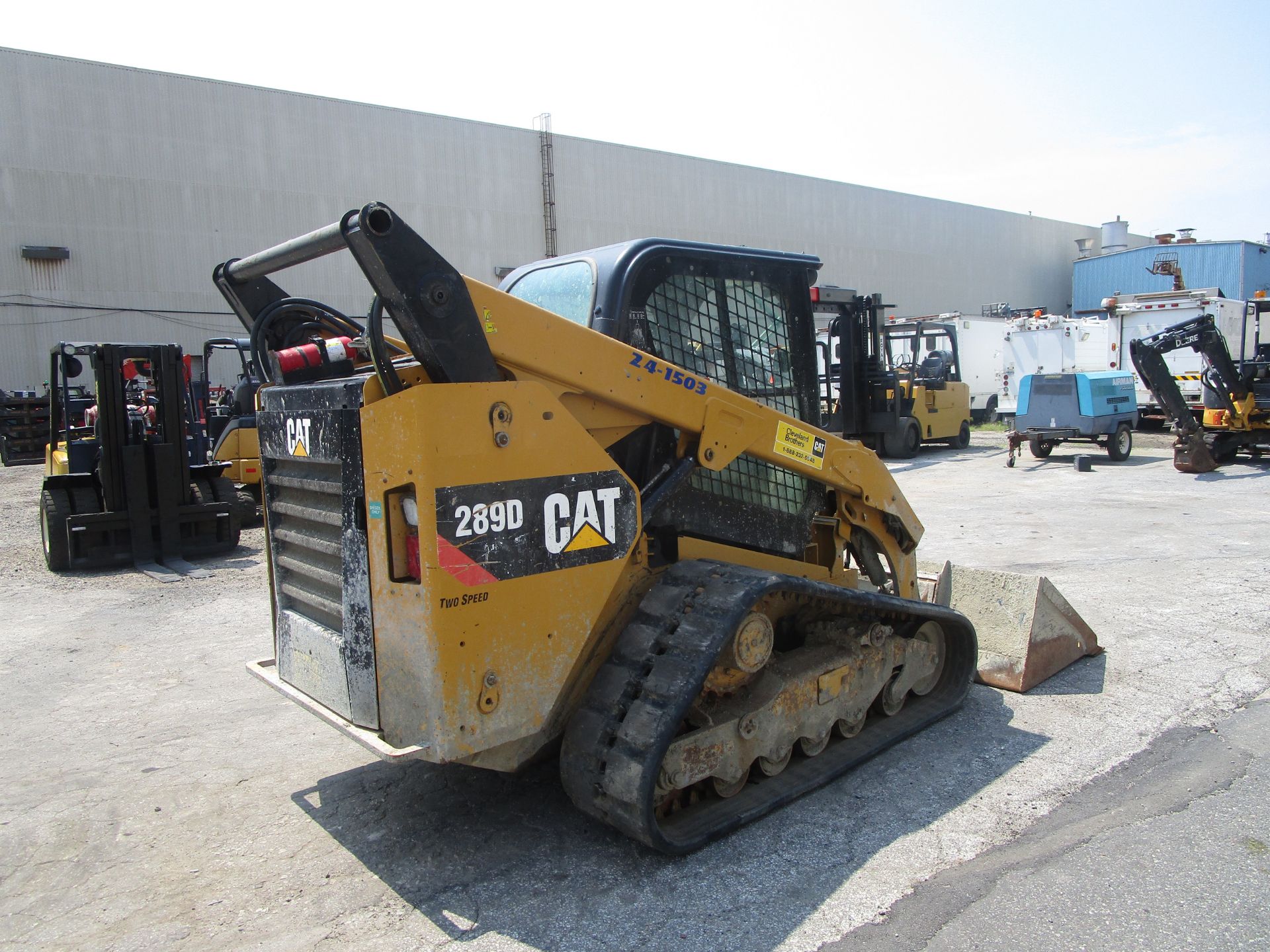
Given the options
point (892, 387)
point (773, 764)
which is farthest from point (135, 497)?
point (892, 387)

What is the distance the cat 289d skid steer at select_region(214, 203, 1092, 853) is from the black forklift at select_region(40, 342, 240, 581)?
6429 millimetres

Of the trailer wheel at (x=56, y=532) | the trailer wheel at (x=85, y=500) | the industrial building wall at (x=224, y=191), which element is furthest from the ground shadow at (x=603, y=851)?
the industrial building wall at (x=224, y=191)

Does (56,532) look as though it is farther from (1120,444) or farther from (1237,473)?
(1237,473)

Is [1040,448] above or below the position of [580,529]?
below

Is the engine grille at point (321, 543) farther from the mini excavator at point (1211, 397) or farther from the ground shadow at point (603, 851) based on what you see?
the mini excavator at point (1211, 397)

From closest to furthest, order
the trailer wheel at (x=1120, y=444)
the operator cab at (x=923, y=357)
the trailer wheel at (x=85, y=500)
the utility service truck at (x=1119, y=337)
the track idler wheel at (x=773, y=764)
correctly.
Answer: the track idler wheel at (x=773, y=764) < the trailer wheel at (x=85, y=500) < the trailer wheel at (x=1120, y=444) < the operator cab at (x=923, y=357) < the utility service truck at (x=1119, y=337)

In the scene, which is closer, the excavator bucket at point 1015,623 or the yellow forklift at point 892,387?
the excavator bucket at point 1015,623

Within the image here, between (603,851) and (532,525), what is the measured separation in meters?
1.32

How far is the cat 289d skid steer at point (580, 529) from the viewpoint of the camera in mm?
2961

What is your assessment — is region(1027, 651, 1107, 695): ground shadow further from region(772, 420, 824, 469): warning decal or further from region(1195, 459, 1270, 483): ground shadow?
region(1195, 459, 1270, 483): ground shadow

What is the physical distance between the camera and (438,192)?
3061 cm

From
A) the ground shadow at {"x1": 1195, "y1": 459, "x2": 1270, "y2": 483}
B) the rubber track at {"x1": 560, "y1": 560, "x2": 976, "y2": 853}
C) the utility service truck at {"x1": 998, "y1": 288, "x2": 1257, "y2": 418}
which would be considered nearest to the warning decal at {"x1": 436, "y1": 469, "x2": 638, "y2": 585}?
the rubber track at {"x1": 560, "y1": 560, "x2": 976, "y2": 853}

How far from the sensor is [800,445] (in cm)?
412

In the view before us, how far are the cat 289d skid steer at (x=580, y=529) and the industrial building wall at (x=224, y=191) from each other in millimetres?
23834
